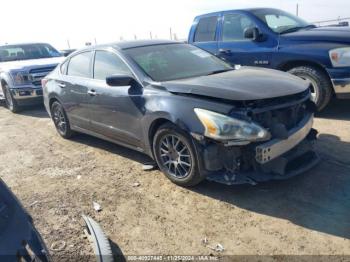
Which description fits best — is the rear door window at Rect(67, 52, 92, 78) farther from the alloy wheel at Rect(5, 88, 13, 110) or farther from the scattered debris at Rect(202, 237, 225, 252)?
the alloy wheel at Rect(5, 88, 13, 110)

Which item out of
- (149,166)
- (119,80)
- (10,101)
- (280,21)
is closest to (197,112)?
(119,80)

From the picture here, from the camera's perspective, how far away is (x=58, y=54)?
10820mm

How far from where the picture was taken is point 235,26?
7.12m

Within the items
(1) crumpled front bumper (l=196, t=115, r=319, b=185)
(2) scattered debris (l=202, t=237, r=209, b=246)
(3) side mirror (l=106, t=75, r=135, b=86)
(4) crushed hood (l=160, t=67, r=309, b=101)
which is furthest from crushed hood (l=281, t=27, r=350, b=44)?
(2) scattered debris (l=202, t=237, r=209, b=246)

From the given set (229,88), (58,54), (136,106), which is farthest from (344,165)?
(58,54)

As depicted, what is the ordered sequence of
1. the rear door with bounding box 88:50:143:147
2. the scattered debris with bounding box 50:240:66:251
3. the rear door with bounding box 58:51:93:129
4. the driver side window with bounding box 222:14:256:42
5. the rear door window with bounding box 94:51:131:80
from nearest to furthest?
1. the scattered debris with bounding box 50:240:66:251
2. the rear door with bounding box 88:50:143:147
3. the rear door window with bounding box 94:51:131:80
4. the rear door with bounding box 58:51:93:129
5. the driver side window with bounding box 222:14:256:42

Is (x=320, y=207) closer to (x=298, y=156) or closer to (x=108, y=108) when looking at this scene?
(x=298, y=156)

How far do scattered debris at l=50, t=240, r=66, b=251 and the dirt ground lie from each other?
0.04 meters

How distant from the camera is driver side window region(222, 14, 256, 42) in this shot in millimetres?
6945

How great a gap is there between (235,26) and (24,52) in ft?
21.0

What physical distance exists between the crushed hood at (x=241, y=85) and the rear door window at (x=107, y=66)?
798 mm

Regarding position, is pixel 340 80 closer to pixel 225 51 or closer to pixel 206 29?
pixel 225 51

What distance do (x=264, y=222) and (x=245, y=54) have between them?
4179 millimetres

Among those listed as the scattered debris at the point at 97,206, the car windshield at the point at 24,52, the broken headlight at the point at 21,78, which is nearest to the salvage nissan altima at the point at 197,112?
the scattered debris at the point at 97,206
